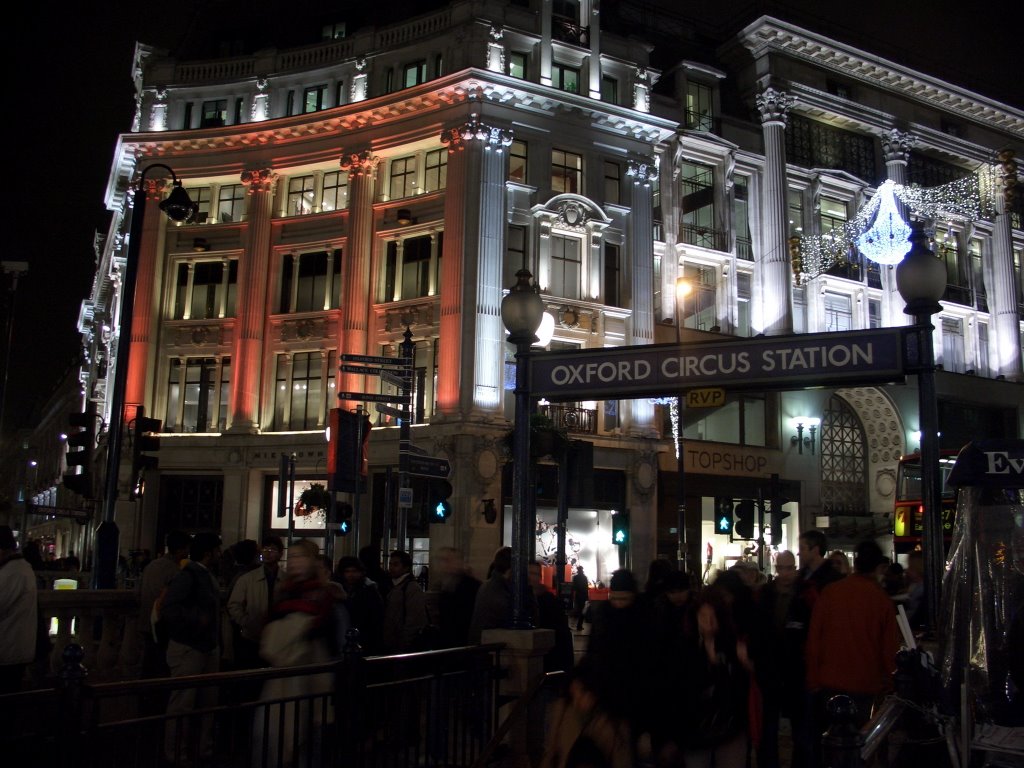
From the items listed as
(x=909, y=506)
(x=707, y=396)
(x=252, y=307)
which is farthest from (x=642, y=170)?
(x=707, y=396)

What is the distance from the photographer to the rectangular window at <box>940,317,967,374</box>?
144 feet

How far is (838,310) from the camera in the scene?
4128cm

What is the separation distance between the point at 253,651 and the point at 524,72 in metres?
28.7

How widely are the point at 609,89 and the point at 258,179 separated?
44.2 feet

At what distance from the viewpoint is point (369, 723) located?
709 cm

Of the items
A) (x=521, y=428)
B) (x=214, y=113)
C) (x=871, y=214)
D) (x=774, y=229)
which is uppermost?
(x=214, y=113)

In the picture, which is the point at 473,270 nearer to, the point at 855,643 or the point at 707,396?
the point at 707,396

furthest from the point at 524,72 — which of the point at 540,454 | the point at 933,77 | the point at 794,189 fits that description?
the point at 540,454

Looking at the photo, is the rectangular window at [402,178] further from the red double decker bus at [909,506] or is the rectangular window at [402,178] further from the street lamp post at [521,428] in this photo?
the street lamp post at [521,428]

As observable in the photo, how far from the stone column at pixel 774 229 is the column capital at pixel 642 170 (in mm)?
5704

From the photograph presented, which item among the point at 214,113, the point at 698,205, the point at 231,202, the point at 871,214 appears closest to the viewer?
the point at 231,202

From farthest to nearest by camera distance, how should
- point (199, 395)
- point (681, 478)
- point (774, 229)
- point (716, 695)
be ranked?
point (774, 229)
point (199, 395)
point (681, 478)
point (716, 695)

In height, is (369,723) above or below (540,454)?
below

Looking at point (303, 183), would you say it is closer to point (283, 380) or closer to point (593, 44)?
point (283, 380)
